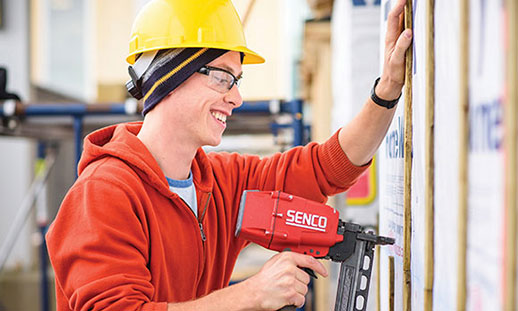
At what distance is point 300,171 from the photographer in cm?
195

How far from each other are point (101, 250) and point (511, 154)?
106 centimetres

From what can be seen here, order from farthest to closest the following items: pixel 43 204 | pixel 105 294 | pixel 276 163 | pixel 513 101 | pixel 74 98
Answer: pixel 74 98 < pixel 43 204 < pixel 276 163 < pixel 105 294 < pixel 513 101

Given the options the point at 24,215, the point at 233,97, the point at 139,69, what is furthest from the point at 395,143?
the point at 24,215

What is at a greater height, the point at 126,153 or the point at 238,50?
the point at 238,50

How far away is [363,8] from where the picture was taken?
294cm

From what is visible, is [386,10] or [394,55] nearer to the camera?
[394,55]

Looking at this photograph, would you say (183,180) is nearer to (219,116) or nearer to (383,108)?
(219,116)

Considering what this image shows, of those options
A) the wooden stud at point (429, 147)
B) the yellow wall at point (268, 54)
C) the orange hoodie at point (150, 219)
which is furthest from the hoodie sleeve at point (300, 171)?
the yellow wall at point (268, 54)

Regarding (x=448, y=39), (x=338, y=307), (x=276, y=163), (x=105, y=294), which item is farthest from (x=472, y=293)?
(x=276, y=163)

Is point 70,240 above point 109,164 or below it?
below

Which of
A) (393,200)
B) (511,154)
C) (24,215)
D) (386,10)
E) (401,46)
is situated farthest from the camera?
(24,215)

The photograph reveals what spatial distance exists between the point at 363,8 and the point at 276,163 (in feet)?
4.38

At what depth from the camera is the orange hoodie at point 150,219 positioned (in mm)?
1421

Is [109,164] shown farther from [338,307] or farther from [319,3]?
[319,3]
